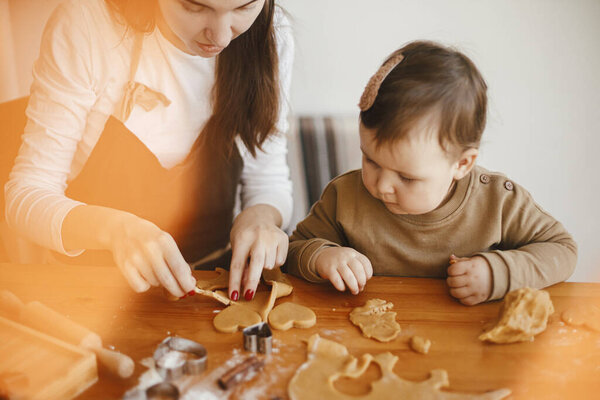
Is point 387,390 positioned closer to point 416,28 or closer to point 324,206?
point 324,206

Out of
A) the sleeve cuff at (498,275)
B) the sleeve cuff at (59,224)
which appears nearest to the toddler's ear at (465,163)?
the sleeve cuff at (498,275)

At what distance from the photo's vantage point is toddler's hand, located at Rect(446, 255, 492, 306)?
881 millimetres

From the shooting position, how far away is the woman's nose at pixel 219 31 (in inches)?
35.8

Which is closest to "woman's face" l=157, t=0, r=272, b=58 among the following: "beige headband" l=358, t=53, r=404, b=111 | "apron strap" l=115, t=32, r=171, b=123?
"apron strap" l=115, t=32, r=171, b=123

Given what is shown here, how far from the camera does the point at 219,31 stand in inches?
36.3

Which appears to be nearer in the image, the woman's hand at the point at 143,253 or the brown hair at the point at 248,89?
the woman's hand at the point at 143,253

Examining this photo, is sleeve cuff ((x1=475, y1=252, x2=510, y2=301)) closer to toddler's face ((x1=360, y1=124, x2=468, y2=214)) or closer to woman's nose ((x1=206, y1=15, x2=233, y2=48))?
toddler's face ((x1=360, y1=124, x2=468, y2=214))

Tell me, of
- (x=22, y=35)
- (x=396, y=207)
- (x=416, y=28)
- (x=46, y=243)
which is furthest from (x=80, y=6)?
(x=416, y=28)

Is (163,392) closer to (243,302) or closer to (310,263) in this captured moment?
(243,302)

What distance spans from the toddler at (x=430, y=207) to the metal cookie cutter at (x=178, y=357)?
11.8 inches

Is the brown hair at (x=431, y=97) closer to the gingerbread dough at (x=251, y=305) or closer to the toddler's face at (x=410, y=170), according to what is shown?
the toddler's face at (x=410, y=170)

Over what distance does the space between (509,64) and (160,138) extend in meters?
1.42

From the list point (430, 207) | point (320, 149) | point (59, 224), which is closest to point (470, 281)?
point (430, 207)

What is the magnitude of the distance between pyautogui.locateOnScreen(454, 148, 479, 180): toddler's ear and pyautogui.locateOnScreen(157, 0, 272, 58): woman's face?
1.70ft
